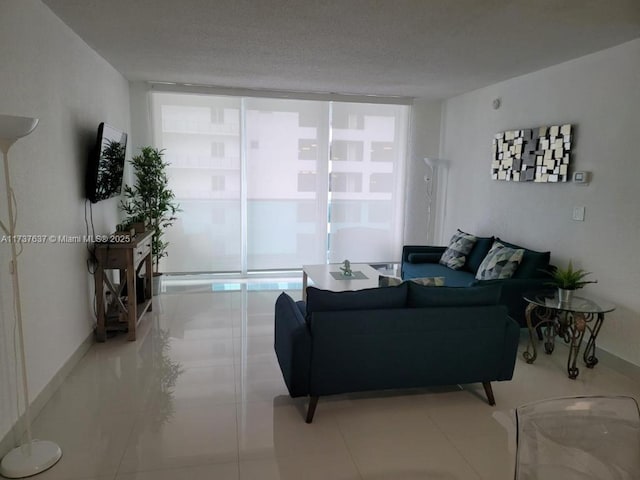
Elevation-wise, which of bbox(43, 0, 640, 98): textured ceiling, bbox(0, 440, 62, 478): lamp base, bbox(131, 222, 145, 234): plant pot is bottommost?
bbox(0, 440, 62, 478): lamp base

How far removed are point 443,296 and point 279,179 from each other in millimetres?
4055

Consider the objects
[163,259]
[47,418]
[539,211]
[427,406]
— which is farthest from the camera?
[163,259]

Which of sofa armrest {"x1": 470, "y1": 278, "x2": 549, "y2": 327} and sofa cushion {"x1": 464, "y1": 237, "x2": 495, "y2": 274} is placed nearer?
sofa armrest {"x1": 470, "y1": 278, "x2": 549, "y2": 327}

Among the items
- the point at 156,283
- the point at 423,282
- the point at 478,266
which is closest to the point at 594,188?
the point at 478,266

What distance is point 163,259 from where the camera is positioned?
634 cm

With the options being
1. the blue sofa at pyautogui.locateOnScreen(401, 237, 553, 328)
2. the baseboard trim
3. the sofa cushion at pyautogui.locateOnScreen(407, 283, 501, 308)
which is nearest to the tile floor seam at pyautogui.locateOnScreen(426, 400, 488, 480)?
the sofa cushion at pyautogui.locateOnScreen(407, 283, 501, 308)

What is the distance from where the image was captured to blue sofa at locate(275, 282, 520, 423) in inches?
108

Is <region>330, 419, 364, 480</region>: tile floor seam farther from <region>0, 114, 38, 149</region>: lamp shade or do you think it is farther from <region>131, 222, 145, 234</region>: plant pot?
<region>131, 222, 145, 234</region>: plant pot

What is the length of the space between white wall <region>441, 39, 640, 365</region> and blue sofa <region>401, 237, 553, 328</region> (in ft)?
0.91

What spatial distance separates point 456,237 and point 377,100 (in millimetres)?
2320

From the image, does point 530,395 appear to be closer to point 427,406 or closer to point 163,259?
point 427,406

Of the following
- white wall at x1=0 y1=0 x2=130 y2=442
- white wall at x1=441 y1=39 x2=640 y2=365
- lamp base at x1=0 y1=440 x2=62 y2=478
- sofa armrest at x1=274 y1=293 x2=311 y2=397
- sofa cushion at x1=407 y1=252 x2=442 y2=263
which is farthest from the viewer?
sofa cushion at x1=407 y1=252 x2=442 y2=263

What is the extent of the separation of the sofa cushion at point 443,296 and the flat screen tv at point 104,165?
2789 millimetres

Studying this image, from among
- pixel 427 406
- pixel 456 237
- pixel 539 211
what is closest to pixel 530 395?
pixel 427 406
